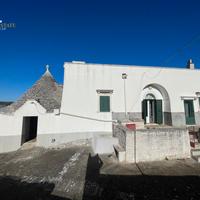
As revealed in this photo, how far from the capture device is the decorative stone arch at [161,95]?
37.5 feet

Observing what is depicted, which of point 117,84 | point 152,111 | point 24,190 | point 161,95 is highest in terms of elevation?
point 117,84

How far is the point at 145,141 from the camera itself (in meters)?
6.57

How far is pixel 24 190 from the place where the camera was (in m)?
4.52

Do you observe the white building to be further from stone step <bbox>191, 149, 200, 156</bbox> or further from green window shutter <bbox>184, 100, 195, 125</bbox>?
stone step <bbox>191, 149, 200, 156</bbox>

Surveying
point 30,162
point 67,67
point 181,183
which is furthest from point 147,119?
point 30,162

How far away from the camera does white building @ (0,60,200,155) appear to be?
31.3 ft

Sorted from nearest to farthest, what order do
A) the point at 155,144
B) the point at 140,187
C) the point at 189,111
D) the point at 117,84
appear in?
1. the point at 140,187
2. the point at 155,144
3. the point at 117,84
4. the point at 189,111

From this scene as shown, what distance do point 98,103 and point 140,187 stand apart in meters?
6.70

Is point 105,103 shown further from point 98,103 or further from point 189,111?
point 189,111

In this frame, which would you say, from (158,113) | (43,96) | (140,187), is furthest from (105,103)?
(140,187)

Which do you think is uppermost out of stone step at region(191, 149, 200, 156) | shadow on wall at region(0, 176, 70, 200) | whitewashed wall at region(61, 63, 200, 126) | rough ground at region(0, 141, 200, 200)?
whitewashed wall at region(61, 63, 200, 126)

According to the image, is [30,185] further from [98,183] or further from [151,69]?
[151,69]

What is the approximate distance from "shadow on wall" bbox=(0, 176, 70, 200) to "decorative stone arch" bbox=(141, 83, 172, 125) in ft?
31.6

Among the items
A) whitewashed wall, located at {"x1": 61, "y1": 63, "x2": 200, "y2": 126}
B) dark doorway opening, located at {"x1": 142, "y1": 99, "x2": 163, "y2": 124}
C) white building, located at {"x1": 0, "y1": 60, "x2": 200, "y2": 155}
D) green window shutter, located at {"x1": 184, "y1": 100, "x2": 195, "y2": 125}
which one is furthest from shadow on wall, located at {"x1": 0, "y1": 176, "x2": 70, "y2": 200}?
green window shutter, located at {"x1": 184, "y1": 100, "x2": 195, "y2": 125}
